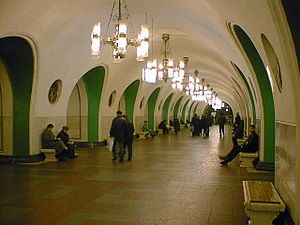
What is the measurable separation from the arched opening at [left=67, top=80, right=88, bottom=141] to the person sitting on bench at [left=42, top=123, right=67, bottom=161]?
178 inches

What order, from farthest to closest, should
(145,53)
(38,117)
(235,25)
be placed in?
(38,117)
(145,53)
(235,25)

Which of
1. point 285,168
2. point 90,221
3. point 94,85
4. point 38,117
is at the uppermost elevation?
point 94,85

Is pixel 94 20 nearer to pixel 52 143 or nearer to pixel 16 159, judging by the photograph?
pixel 52 143

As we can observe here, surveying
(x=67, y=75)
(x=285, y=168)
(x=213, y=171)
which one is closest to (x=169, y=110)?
(x=67, y=75)

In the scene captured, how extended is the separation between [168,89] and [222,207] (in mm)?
20576

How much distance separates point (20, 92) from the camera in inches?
423

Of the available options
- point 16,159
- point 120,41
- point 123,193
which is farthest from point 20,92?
point 123,193

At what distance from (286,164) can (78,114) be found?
40.0 ft

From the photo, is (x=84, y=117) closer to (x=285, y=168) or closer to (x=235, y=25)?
(x=235, y=25)

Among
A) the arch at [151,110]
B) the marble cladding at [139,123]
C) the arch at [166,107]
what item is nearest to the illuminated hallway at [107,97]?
the marble cladding at [139,123]

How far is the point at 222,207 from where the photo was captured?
5867mm

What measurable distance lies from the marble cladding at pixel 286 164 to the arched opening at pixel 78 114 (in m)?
11.1

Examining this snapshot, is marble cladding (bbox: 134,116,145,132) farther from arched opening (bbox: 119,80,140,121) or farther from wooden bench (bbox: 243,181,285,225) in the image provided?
wooden bench (bbox: 243,181,285,225)

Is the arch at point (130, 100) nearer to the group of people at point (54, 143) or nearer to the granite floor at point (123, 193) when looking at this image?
the group of people at point (54, 143)
